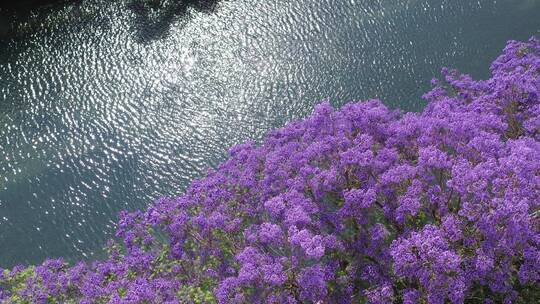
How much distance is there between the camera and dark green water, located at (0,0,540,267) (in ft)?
39.2

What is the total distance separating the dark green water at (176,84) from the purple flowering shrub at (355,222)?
2.61 meters

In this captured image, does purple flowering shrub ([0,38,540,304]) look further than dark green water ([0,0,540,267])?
No

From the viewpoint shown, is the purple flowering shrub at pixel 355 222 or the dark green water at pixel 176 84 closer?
the purple flowering shrub at pixel 355 222

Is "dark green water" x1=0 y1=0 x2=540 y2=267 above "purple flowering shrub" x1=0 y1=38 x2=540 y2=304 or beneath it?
above

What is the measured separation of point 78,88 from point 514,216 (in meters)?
11.5

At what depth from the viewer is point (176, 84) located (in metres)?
13.8

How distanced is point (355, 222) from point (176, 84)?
7709 mm

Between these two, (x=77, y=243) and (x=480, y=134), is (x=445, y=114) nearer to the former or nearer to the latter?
(x=480, y=134)

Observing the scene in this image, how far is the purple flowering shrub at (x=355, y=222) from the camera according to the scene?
6211 mm

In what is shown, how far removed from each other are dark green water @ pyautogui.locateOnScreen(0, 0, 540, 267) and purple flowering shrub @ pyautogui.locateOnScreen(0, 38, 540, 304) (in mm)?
2614

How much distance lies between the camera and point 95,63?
15156 millimetres

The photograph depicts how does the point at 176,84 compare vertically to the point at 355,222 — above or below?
above

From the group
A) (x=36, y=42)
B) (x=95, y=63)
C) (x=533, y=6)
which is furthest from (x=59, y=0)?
(x=533, y=6)

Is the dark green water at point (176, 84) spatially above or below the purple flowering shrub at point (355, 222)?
above
